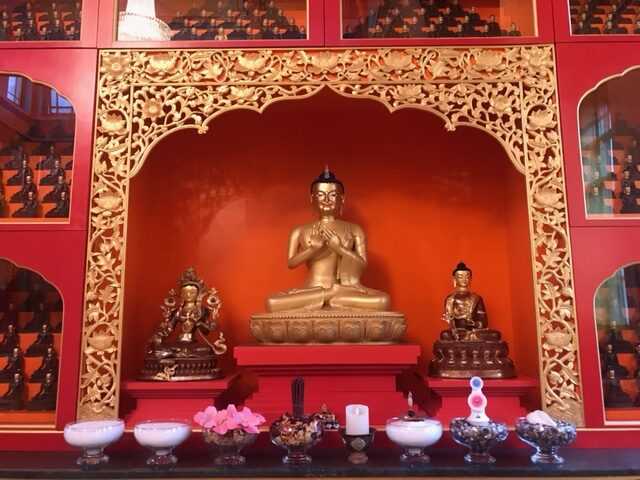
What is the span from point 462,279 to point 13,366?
7.65ft

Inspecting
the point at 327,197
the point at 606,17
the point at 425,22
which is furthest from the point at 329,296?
the point at 606,17

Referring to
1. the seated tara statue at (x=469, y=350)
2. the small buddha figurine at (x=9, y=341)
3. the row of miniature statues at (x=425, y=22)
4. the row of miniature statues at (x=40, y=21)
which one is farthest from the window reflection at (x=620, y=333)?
the row of miniature statues at (x=40, y=21)

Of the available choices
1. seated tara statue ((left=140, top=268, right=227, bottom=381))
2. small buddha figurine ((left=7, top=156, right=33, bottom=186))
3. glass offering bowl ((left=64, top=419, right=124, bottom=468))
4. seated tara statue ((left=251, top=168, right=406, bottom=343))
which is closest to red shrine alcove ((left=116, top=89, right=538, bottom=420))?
seated tara statue ((left=251, top=168, right=406, bottom=343))

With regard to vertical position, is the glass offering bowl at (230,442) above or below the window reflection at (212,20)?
below

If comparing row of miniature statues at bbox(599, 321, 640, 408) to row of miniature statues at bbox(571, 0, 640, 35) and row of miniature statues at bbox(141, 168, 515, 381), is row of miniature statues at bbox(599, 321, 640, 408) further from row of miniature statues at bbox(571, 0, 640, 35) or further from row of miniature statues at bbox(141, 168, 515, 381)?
row of miniature statues at bbox(571, 0, 640, 35)

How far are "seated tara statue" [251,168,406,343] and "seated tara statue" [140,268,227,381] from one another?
0.89 feet

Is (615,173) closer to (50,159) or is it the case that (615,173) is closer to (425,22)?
(425,22)

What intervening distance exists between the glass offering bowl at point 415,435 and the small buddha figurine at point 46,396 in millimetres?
1541

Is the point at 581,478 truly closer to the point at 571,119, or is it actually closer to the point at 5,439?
the point at 571,119

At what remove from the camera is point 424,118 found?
12.1ft

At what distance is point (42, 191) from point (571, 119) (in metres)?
2.61

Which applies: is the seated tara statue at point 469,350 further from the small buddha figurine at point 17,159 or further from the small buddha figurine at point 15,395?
the small buddha figurine at point 17,159

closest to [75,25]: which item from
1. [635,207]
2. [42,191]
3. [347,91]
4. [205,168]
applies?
[42,191]

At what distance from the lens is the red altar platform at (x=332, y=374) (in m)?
2.81
